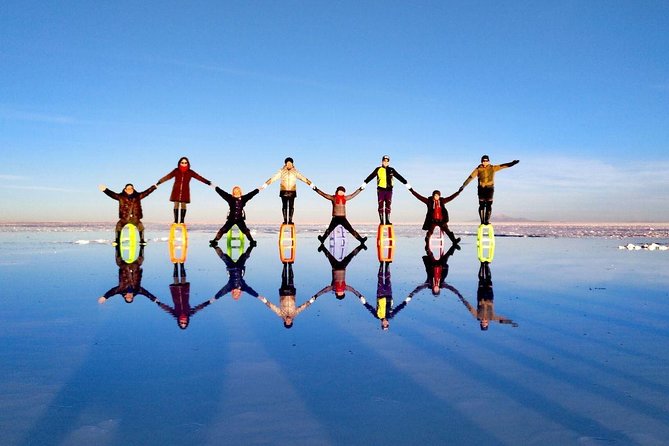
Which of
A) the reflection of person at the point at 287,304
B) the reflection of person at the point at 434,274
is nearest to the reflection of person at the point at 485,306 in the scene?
the reflection of person at the point at 434,274

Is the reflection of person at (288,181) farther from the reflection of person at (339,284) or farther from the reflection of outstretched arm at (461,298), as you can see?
the reflection of outstretched arm at (461,298)

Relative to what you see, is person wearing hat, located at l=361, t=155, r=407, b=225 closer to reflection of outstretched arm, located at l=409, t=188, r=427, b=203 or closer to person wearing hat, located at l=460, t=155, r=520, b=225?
reflection of outstretched arm, located at l=409, t=188, r=427, b=203

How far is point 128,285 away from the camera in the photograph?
998cm

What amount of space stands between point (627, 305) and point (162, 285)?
318 inches

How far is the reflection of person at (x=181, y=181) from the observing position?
18.7 meters

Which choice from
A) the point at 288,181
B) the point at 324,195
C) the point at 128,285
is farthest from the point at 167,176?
the point at 128,285

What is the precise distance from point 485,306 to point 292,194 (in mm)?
11209

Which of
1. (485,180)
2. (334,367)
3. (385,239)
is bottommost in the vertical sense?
(334,367)

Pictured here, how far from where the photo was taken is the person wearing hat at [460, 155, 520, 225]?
18922 mm

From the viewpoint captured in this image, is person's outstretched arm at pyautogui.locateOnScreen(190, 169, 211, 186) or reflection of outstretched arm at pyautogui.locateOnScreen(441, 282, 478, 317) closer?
reflection of outstretched arm at pyautogui.locateOnScreen(441, 282, 478, 317)

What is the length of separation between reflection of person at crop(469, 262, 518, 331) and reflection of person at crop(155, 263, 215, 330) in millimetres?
3831

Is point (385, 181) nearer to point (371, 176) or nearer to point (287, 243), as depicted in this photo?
point (371, 176)

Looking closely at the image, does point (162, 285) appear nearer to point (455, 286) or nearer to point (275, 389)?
point (455, 286)

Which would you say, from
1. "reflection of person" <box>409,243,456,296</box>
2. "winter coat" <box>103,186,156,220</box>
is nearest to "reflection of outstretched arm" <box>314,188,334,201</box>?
"reflection of person" <box>409,243,456,296</box>
